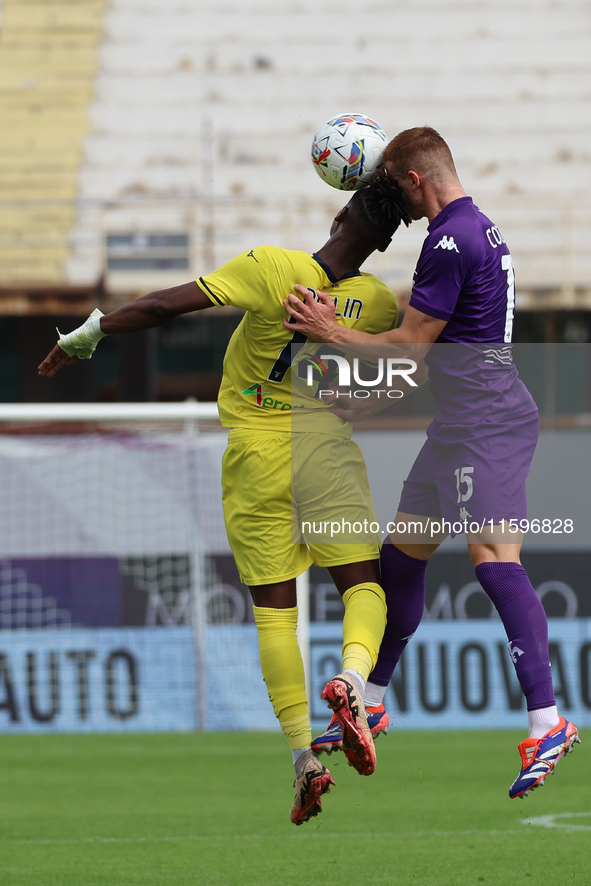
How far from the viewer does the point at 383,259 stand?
46.2 feet

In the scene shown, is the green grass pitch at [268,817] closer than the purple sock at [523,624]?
No

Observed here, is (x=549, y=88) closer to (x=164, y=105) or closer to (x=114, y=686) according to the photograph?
(x=164, y=105)

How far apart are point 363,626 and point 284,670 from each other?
385 mm

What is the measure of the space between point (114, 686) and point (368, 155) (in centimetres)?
622

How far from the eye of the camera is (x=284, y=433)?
4.50 meters

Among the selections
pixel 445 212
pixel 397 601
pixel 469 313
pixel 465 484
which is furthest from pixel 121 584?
pixel 445 212

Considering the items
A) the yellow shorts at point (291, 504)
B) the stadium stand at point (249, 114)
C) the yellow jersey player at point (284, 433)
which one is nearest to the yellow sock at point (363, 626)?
the yellow jersey player at point (284, 433)

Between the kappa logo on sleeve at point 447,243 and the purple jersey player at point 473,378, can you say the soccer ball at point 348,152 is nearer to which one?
the purple jersey player at point 473,378

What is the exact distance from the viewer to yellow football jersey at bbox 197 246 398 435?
4.29 m

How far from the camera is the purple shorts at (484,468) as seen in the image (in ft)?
13.9

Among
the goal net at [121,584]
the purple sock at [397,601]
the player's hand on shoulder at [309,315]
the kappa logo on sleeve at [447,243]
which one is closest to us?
the kappa logo on sleeve at [447,243]

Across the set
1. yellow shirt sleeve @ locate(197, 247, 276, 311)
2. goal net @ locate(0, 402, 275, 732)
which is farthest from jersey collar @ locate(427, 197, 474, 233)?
goal net @ locate(0, 402, 275, 732)

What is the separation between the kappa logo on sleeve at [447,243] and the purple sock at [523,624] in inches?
42.9

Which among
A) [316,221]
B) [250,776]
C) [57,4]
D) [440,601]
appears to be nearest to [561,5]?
[316,221]
